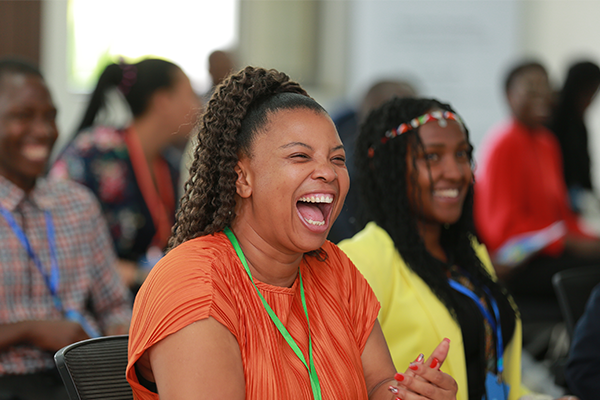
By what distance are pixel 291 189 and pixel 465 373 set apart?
2.64 ft

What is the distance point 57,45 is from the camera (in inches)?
197

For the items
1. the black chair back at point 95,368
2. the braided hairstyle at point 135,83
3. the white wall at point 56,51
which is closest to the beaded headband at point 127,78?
the braided hairstyle at point 135,83

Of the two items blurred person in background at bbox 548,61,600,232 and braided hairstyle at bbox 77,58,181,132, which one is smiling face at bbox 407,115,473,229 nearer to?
braided hairstyle at bbox 77,58,181,132

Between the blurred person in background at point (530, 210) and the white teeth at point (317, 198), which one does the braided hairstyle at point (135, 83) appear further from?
the white teeth at point (317, 198)

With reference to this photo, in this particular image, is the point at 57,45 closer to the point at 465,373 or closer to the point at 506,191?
the point at 506,191

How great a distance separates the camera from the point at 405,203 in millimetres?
1955

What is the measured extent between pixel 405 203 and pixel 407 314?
1.21 feet

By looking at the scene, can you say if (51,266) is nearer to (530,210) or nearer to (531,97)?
(530,210)

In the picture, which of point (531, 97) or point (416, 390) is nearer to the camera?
point (416, 390)

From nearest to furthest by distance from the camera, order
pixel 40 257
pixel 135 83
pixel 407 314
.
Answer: pixel 407 314
pixel 40 257
pixel 135 83

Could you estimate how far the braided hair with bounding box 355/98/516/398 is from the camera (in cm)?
186

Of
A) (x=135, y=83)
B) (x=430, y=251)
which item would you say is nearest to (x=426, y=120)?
(x=430, y=251)

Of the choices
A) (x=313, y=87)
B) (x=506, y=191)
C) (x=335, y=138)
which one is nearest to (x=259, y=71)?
(x=335, y=138)

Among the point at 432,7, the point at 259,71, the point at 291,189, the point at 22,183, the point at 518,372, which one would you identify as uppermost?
the point at 432,7
